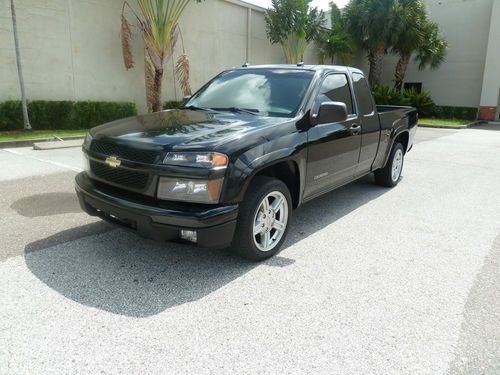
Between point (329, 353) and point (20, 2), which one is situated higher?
point (20, 2)

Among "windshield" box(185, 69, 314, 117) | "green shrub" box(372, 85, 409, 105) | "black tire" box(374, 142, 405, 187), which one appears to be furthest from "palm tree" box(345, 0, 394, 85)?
"windshield" box(185, 69, 314, 117)

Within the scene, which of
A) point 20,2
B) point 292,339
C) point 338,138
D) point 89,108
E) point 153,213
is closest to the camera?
point 292,339

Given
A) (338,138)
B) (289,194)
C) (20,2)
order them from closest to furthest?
1. (289,194)
2. (338,138)
3. (20,2)

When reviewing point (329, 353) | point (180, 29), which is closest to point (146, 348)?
point (329, 353)

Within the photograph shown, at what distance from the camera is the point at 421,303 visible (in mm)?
3178

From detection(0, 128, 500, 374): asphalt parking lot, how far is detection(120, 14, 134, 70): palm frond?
980 cm

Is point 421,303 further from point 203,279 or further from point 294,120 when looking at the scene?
point 294,120

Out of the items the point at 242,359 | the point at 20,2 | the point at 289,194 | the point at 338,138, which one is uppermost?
the point at 20,2

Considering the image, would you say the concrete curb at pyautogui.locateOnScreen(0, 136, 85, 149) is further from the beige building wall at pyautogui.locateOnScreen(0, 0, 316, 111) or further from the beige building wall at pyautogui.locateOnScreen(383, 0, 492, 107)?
the beige building wall at pyautogui.locateOnScreen(383, 0, 492, 107)

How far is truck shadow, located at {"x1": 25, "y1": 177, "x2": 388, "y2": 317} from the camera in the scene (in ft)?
10.2

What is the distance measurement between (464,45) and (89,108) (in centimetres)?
2288

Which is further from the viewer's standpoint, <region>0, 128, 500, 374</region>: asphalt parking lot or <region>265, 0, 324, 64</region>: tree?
<region>265, 0, 324, 64</region>: tree

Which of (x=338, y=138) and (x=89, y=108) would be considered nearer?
(x=338, y=138)

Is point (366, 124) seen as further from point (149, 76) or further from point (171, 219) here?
point (149, 76)
